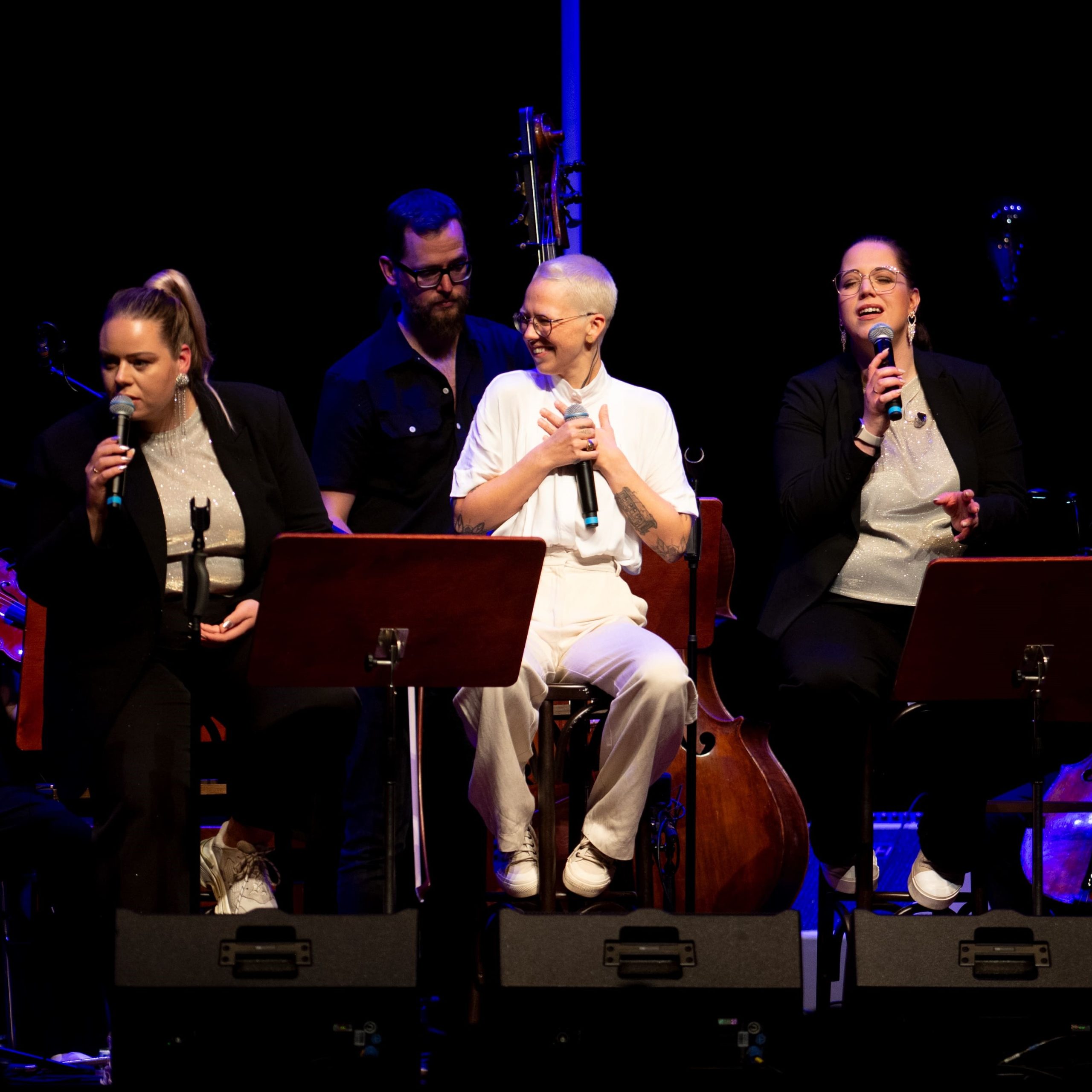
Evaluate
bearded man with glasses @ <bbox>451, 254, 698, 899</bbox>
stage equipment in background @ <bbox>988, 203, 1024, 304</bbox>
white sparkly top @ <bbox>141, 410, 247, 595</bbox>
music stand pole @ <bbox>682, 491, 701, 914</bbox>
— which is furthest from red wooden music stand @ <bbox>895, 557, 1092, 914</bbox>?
stage equipment in background @ <bbox>988, 203, 1024, 304</bbox>

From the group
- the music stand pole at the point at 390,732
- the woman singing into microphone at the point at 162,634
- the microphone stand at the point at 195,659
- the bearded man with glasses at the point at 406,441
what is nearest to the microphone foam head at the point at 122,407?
the woman singing into microphone at the point at 162,634

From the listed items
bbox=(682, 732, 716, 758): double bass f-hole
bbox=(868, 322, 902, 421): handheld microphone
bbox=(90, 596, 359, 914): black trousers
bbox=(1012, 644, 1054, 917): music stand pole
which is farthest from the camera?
bbox=(682, 732, 716, 758): double bass f-hole

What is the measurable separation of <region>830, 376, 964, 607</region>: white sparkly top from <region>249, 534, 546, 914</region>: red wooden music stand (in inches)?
43.6

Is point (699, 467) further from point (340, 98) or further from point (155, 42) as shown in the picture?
point (155, 42)

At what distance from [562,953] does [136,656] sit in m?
1.19

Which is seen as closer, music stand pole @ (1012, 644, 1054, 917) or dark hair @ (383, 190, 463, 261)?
music stand pole @ (1012, 644, 1054, 917)

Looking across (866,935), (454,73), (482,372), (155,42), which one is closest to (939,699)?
(866,935)

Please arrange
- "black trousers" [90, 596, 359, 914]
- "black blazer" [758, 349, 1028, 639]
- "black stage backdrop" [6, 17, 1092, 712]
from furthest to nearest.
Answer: "black stage backdrop" [6, 17, 1092, 712] < "black blazer" [758, 349, 1028, 639] < "black trousers" [90, 596, 359, 914]

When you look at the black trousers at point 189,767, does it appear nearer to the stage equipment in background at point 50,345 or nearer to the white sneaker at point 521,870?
the white sneaker at point 521,870

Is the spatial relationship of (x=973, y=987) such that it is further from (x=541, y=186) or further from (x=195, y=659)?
(x=541, y=186)

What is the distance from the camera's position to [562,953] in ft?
8.80

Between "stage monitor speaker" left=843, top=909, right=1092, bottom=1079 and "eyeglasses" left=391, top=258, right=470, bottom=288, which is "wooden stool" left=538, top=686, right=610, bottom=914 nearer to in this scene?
"stage monitor speaker" left=843, top=909, right=1092, bottom=1079

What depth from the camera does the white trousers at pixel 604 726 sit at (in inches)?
128

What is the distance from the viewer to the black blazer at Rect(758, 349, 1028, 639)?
143 inches
